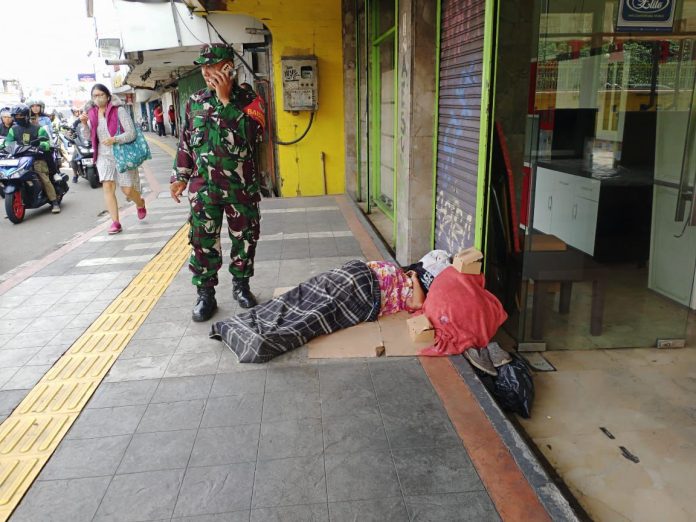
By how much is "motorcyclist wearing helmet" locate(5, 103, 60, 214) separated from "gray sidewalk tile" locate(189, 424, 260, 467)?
7927mm

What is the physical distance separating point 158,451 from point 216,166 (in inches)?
78.5

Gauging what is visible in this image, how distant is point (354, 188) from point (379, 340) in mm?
5752

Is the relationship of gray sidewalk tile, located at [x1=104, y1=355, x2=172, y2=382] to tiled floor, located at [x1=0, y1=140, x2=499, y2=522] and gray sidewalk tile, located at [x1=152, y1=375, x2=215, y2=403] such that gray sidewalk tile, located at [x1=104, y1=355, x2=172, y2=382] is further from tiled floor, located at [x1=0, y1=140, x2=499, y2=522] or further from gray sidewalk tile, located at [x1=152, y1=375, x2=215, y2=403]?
gray sidewalk tile, located at [x1=152, y1=375, x2=215, y2=403]

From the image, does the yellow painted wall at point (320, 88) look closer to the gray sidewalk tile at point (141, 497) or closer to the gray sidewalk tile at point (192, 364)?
the gray sidewalk tile at point (192, 364)

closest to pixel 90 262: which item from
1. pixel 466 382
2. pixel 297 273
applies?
pixel 297 273

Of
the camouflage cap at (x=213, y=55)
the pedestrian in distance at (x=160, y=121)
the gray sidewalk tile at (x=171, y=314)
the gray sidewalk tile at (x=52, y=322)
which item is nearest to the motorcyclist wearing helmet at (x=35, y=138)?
the gray sidewalk tile at (x=52, y=322)

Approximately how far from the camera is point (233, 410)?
2875 millimetres

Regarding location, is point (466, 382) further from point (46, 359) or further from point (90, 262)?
point (90, 262)

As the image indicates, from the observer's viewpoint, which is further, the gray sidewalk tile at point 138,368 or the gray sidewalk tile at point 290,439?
the gray sidewalk tile at point 138,368

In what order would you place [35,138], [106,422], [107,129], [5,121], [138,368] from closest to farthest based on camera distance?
[106,422], [138,368], [107,129], [35,138], [5,121]

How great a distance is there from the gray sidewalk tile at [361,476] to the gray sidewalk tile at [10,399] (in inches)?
70.9

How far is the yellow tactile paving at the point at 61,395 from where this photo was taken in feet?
8.17

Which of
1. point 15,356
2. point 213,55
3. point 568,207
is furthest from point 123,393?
point 568,207

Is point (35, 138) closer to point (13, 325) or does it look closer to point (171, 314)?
point (13, 325)
